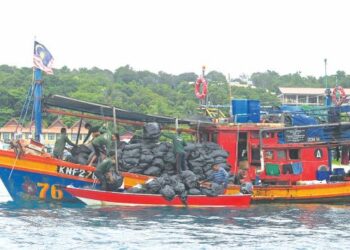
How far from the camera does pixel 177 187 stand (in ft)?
66.4

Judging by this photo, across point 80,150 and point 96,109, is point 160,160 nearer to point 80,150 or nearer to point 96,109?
point 80,150

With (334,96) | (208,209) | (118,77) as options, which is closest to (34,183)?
(208,209)

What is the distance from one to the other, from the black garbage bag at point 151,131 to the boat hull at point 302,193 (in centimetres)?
358

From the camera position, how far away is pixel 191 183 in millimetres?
20438

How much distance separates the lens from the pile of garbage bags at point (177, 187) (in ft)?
66.4

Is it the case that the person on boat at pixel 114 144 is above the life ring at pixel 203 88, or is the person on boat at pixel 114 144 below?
below

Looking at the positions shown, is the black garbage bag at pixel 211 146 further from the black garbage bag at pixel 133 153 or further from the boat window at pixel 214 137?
the black garbage bag at pixel 133 153

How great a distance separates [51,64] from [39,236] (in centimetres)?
760

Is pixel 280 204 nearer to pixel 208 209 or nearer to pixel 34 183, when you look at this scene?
pixel 208 209

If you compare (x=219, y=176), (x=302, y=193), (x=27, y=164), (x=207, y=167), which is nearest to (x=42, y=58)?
(x=27, y=164)

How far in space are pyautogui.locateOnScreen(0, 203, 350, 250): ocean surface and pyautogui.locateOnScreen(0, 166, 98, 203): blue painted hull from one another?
342 mm

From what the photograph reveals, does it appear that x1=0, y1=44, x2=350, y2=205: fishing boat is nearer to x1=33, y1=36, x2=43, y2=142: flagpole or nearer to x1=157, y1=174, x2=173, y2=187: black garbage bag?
x1=33, y1=36, x2=43, y2=142: flagpole

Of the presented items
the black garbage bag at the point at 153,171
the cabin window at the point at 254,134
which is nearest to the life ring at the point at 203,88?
the cabin window at the point at 254,134

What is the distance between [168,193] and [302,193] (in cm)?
461
